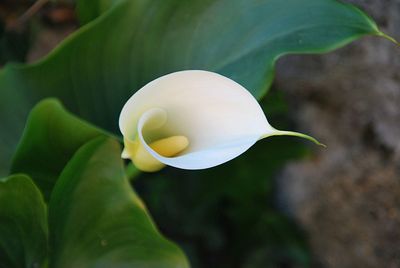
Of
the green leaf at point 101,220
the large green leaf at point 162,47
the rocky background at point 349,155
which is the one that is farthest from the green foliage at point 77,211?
the rocky background at point 349,155

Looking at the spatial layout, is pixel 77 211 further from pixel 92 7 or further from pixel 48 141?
pixel 92 7

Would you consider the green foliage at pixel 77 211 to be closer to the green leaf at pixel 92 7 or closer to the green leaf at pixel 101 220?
the green leaf at pixel 101 220

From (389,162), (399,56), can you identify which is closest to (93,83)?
(399,56)

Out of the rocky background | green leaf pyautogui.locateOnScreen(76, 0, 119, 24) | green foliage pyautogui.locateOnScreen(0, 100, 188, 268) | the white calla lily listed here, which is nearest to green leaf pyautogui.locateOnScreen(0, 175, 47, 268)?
green foliage pyautogui.locateOnScreen(0, 100, 188, 268)

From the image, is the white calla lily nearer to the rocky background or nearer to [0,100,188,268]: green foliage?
[0,100,188,268]: green foliage

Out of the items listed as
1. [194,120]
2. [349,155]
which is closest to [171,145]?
[194,120]

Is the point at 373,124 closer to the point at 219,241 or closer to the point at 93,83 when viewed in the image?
the point at 219,241
